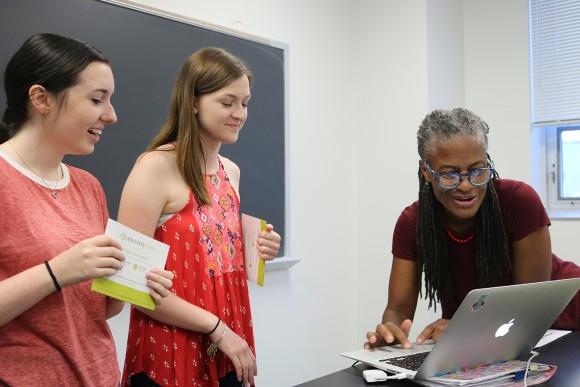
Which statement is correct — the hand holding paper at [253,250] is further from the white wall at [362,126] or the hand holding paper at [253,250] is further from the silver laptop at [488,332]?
the white wall at [362,126]

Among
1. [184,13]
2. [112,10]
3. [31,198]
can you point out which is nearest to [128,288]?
[31,198]

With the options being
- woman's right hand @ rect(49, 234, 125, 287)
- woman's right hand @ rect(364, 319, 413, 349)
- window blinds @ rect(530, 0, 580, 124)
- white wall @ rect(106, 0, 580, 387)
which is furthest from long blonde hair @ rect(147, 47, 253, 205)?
window blinds @ rect(530, 0, 580, 124)

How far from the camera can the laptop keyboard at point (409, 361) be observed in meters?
1.29

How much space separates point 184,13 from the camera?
8.16 ft

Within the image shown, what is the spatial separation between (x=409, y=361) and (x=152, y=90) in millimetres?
1534

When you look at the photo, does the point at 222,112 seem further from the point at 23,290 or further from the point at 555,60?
the point at 555,60

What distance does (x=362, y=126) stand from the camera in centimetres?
343

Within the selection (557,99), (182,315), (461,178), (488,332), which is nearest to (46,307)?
(182,315)

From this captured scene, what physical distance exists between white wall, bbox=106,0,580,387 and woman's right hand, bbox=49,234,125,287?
6.02 feet

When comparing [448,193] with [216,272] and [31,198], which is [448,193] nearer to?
[216,272]

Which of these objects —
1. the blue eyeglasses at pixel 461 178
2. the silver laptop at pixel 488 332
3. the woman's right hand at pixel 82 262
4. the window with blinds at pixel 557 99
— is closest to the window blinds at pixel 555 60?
the window with blinds at pixel 557 99

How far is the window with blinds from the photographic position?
3.23 metres

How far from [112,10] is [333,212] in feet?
5.43

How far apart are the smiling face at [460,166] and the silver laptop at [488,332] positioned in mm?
348
